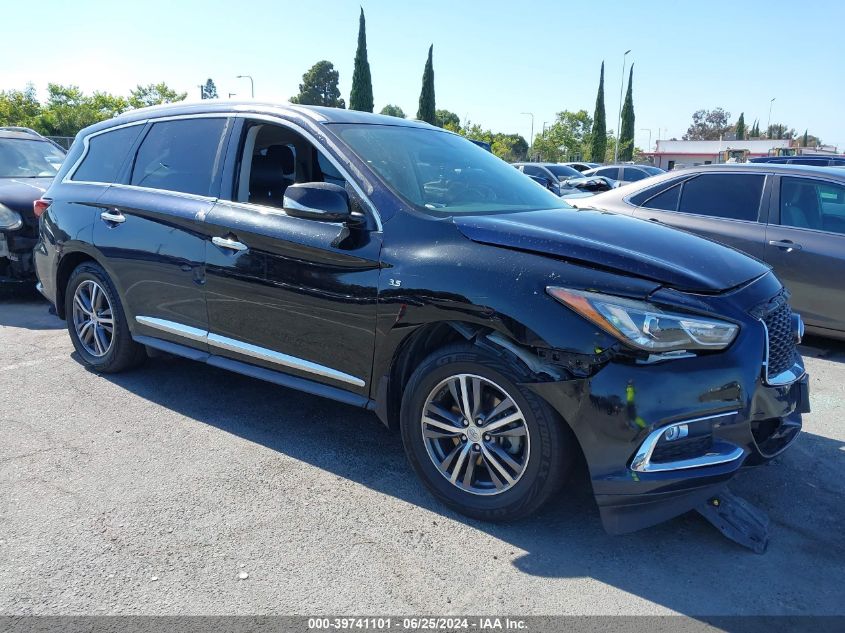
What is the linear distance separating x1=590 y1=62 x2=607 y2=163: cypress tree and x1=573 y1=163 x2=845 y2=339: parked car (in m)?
57.2

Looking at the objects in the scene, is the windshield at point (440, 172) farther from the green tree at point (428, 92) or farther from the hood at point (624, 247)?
the green tree at point (428, 92)

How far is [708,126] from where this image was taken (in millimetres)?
111125

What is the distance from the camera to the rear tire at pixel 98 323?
485cm

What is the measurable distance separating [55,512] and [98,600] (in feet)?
2.69

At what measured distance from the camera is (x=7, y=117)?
40719 millimetres

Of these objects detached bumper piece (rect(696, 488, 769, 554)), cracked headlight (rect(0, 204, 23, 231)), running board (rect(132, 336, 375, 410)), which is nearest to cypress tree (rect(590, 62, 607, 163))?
cracked headlight (rect(0, 204, 23, 231))

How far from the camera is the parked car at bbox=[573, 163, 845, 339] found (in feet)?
19.0

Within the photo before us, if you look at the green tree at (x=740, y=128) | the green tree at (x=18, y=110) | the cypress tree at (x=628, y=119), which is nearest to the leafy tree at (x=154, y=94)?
the green tree at (x=18, y=110)

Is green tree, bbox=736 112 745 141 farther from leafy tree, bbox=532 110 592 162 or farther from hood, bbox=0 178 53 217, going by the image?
hood, bbox=0 178 53 217

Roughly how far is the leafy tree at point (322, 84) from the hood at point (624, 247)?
3748 inches

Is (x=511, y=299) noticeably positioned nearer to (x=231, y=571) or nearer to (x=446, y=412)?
(x=446, y=412)

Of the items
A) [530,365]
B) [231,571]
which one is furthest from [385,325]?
[231,571]

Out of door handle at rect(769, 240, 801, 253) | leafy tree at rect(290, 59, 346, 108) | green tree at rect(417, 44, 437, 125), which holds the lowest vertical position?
door handle at rect(769, 240, 801, 253)

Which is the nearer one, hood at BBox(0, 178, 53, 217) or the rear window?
the rear window
